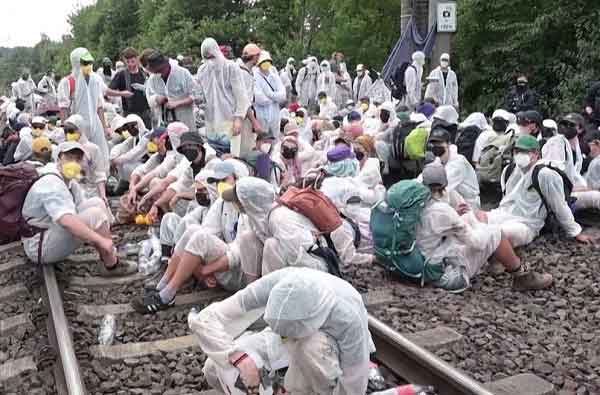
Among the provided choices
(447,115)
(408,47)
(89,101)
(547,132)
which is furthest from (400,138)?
(408,47)

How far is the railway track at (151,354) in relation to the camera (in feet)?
13.3

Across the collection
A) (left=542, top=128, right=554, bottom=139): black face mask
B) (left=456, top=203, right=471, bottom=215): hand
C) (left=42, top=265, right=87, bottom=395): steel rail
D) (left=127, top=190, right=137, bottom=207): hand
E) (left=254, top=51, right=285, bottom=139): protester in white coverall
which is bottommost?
(left=42, top=265, right=87, bottom=395): steel rail

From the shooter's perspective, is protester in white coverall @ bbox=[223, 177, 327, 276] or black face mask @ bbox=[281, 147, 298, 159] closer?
protester in white coverall @ bbox=[223, 177, 327, 276]

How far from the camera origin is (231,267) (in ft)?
17.6

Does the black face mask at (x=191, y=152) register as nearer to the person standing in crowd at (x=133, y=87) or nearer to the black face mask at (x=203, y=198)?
the black face mask at (x=203, y=198)

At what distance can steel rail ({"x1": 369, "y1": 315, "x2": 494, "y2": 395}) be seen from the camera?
3.86 m

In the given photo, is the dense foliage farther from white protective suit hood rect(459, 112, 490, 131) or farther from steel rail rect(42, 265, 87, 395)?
steel rail rect(42, 265, 87, 395)

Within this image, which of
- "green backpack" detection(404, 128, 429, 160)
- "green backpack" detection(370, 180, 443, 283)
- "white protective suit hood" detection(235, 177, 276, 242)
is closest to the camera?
"white protective suit hood" detection(235, 177, 276, 242)

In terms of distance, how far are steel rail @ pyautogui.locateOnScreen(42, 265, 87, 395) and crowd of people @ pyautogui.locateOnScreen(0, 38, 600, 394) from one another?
45 cm

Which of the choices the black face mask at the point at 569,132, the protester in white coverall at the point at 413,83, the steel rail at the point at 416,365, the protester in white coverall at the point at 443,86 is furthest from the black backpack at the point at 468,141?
the protester in white coverall at the point at 413,83

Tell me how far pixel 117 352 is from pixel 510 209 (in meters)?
3.99

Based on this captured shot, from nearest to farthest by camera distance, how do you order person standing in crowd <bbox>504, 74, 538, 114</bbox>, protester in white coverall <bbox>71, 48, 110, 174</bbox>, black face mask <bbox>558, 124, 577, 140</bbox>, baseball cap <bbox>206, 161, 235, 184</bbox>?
baseball cap <bbox>206, 161, 235, 184</bbox>, black face mask <bbox>558, 124, 577, 140</bbox>, protester in white coverall <bbox>71, 48, 110, 174</bbox>, person standing in crowd <bbox>504, 74, 538, 114</bbox>

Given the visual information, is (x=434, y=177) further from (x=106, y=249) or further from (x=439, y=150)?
(x=106, y=249)

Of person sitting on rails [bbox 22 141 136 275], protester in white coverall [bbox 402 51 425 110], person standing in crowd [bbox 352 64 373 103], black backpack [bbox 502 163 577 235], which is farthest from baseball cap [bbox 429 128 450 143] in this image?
person standing in crowd [bbox 352 64 373 103]
